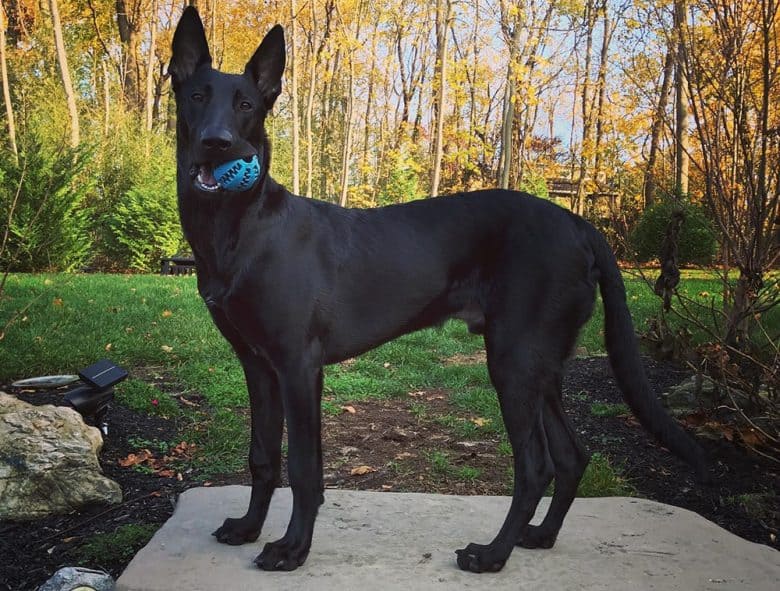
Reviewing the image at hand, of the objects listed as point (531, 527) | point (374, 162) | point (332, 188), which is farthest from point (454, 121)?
point (531, 527)

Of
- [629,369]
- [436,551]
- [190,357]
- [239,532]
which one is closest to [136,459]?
[239,532]

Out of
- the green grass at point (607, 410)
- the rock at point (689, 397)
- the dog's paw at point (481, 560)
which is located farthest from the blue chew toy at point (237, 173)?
the green grass at point (607, 410)

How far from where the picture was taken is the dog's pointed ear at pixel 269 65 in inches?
96.5

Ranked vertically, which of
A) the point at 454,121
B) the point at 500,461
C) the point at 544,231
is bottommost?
the point at 500,461

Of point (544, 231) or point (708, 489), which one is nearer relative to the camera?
point (544, 231)

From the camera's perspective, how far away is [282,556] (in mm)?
2562

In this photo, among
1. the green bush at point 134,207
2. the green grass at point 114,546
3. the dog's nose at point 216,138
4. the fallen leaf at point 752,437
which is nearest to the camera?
the dog's nose at point 216,138

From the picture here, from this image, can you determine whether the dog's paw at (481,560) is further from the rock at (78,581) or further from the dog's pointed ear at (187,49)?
the dog's pointed ear at (187,49)

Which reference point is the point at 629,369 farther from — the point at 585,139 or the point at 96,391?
the point at 585,139

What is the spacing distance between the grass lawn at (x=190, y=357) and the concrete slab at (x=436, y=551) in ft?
3.39

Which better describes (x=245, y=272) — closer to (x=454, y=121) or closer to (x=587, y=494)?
(x=587, y=494)

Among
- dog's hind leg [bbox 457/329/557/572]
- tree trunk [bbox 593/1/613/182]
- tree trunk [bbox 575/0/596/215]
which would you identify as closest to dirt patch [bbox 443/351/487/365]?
Result: dog's hind leg [bbox 457/329/557/572]

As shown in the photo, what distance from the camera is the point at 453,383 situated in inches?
242

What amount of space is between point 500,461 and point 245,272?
262cm
